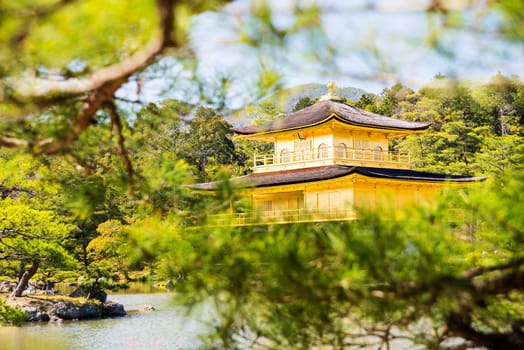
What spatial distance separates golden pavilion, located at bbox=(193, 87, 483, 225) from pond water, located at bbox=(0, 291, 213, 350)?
3.26 m

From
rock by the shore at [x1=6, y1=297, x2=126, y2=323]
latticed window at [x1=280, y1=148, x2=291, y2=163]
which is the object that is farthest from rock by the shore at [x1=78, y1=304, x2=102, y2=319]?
latticed window at [x1=280, y1=148, x2=291, y2=163]

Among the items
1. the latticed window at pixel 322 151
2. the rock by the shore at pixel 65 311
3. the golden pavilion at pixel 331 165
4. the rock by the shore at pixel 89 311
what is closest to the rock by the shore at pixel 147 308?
the rock by the shore at pixel 89 311

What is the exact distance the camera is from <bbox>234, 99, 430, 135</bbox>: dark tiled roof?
50.0ft

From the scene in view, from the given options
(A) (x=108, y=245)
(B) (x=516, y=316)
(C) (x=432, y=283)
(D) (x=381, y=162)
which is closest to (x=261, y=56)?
(C) (x=432, y=283)

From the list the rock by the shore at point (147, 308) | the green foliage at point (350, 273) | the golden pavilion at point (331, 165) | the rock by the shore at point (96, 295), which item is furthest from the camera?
the rock by the shore at point (147, 308)

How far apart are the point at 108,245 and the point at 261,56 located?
16.1 metres

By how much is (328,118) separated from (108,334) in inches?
252

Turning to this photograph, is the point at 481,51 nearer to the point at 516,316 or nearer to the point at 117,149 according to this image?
the point at 516,316

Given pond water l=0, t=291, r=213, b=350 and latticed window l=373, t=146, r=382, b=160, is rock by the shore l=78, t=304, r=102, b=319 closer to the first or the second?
pond water l=0, t=291, r=213, b=350

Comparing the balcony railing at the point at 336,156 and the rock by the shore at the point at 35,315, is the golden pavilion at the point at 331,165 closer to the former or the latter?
the balcony railing at the point at 336,156

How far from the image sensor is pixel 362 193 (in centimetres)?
1421

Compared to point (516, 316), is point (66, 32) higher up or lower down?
higher up

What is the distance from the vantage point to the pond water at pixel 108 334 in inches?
444

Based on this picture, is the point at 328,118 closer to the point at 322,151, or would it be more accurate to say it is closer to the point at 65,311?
the point at 322,151
